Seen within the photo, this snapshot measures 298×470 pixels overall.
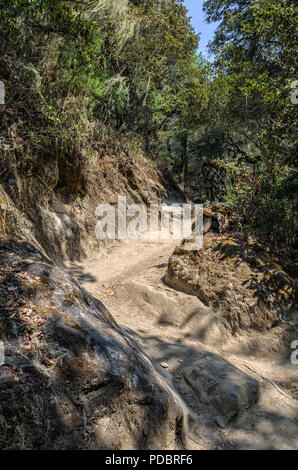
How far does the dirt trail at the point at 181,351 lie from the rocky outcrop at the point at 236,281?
Answer: 12.3 inches

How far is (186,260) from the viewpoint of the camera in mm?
5223

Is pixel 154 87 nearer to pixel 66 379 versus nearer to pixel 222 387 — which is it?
pixel 222 387

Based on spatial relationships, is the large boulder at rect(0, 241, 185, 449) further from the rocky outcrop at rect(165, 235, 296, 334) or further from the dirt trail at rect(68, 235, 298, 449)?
the rocky outcrop at rect(165, 235, 296, 334)

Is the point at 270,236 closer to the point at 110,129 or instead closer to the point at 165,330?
the point at 165,330

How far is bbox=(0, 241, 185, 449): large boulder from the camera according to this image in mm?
1395

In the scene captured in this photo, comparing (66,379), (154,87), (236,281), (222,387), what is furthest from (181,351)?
(154,87)

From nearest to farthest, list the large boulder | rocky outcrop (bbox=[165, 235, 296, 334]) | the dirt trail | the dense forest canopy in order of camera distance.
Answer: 1. the large boulder
2. the dirt trail
3. rocky outcrop (bbox=[165, 235, 296, 334])
4. the dense forest canopy

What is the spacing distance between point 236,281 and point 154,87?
39.4ft

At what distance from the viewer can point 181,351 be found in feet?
11.2

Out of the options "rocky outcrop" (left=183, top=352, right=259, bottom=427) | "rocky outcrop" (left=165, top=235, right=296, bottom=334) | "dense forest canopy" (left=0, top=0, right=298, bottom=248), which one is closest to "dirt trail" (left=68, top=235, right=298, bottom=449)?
"rocky outcrop" (left=183, top=352, right=259, bottom=427)

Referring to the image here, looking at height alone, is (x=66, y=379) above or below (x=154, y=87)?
below

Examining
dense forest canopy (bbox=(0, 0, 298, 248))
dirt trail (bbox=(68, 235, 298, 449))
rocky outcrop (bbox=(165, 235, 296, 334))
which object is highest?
dense forest canopy (bbox=(0, 0, 298, 248))

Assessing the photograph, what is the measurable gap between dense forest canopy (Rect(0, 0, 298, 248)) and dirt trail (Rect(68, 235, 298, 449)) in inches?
89.0
